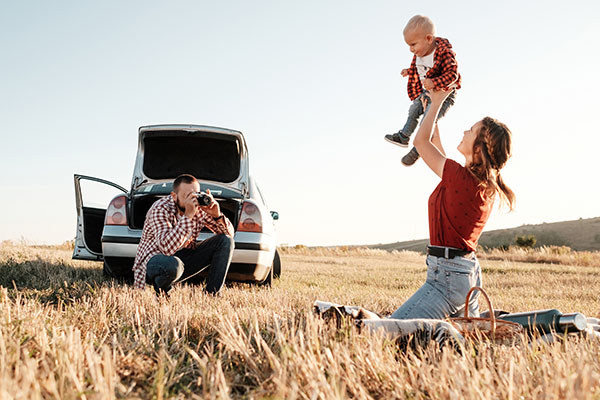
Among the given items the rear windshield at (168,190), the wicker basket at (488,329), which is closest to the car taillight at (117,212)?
the rear windshield at (168,190)

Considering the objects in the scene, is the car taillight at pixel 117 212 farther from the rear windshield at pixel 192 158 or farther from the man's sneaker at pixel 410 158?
the man's sneaker at pixel 410 158

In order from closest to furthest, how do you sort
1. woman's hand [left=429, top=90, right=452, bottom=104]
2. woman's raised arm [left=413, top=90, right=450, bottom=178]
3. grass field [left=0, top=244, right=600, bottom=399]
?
Answer: grass field [left=0, top=244, right=600, bottom=399]
woman's raised arm [left=413, top=90, right=450, bottom=178]
woman's hand [left=429, top=90, right=452, bottom=104]

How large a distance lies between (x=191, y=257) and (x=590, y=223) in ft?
221

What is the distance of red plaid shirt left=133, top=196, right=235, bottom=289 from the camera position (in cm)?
528

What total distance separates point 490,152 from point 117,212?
4.41 meters

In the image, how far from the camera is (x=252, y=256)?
6.20m

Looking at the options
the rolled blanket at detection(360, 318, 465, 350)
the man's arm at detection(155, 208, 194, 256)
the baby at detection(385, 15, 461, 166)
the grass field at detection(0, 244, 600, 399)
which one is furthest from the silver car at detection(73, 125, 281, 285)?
the rolled blanket at detection(360, 318, 465, 350)

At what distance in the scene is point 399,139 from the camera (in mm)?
5422

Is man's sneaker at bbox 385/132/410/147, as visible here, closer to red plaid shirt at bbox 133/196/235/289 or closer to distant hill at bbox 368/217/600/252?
red plaid shirt at bbox 133/196/235/289

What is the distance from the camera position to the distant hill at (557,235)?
53.9 metres

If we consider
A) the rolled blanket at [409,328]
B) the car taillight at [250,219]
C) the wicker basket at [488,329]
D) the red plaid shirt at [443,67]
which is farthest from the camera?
the car taillight at [250,219]

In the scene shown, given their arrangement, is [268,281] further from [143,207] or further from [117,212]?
[117,212]

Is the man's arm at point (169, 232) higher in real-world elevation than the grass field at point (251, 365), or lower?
higher

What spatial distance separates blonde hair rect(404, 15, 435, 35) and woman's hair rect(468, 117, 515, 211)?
1.23 metres
